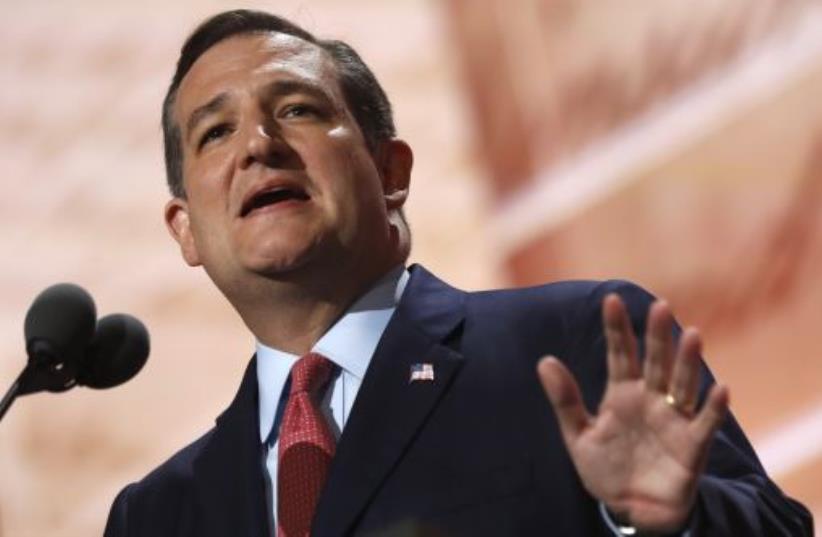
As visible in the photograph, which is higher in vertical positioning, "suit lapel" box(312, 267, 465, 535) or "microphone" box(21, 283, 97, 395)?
"microphone" box(21, 283, 97, 395)

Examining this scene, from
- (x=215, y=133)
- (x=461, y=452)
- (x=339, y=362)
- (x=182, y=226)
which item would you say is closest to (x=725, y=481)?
(x=461, y=452)

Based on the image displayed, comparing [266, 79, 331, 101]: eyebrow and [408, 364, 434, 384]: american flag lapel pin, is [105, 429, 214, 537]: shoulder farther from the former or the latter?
[266, 79, 331, 101]: eyebrow

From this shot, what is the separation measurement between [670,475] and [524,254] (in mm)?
1687

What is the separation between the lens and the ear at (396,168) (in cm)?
234

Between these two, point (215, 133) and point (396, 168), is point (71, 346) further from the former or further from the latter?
point (396, 168)

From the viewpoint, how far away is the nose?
209cm

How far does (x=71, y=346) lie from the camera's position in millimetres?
2068

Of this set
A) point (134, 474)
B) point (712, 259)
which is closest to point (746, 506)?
point (712, 259)

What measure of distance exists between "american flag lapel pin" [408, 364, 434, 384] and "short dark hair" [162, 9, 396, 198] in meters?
0.47

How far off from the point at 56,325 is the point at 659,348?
884 mm

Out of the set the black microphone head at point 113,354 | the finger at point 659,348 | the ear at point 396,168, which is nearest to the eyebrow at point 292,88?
the ear at point 396,168

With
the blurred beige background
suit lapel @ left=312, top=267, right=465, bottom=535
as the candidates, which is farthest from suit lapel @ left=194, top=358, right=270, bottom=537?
the blurred beige background

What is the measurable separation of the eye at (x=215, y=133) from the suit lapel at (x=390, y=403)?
14.2 inches

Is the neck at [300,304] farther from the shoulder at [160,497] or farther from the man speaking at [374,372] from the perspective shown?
the shoulder at [160,497]
